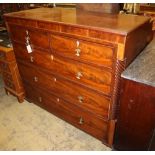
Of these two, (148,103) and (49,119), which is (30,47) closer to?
(49,119)

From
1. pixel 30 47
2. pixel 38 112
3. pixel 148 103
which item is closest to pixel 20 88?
pixel 38 112

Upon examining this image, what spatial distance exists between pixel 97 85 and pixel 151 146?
66 centimetres

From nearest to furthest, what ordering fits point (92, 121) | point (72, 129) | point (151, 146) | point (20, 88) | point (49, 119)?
point (151, 146)
point (92, 121)
point (72, 129)
point (49, 119)
point (20, 88)

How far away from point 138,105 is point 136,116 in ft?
0.37

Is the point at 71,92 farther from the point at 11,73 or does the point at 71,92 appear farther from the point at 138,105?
the point at 11,73

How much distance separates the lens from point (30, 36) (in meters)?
1.67

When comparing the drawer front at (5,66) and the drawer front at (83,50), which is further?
the drawer front at (5,66)

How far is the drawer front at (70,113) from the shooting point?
5.40 feet

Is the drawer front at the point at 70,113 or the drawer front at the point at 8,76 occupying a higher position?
the drawer front at the point at 8,76

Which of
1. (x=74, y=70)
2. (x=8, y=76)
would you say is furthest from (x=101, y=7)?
(x=8, y=76)

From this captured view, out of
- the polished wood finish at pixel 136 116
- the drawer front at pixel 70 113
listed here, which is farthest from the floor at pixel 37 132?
the polished wood finish at pixel 136 116

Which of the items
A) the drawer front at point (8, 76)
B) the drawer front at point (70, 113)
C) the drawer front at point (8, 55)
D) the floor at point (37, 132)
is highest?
the drawer front at point (8, 55)

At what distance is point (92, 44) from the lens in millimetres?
1255

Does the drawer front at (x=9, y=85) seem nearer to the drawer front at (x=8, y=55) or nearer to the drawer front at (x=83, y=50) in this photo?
the drawer front at (x=8, y=55)
